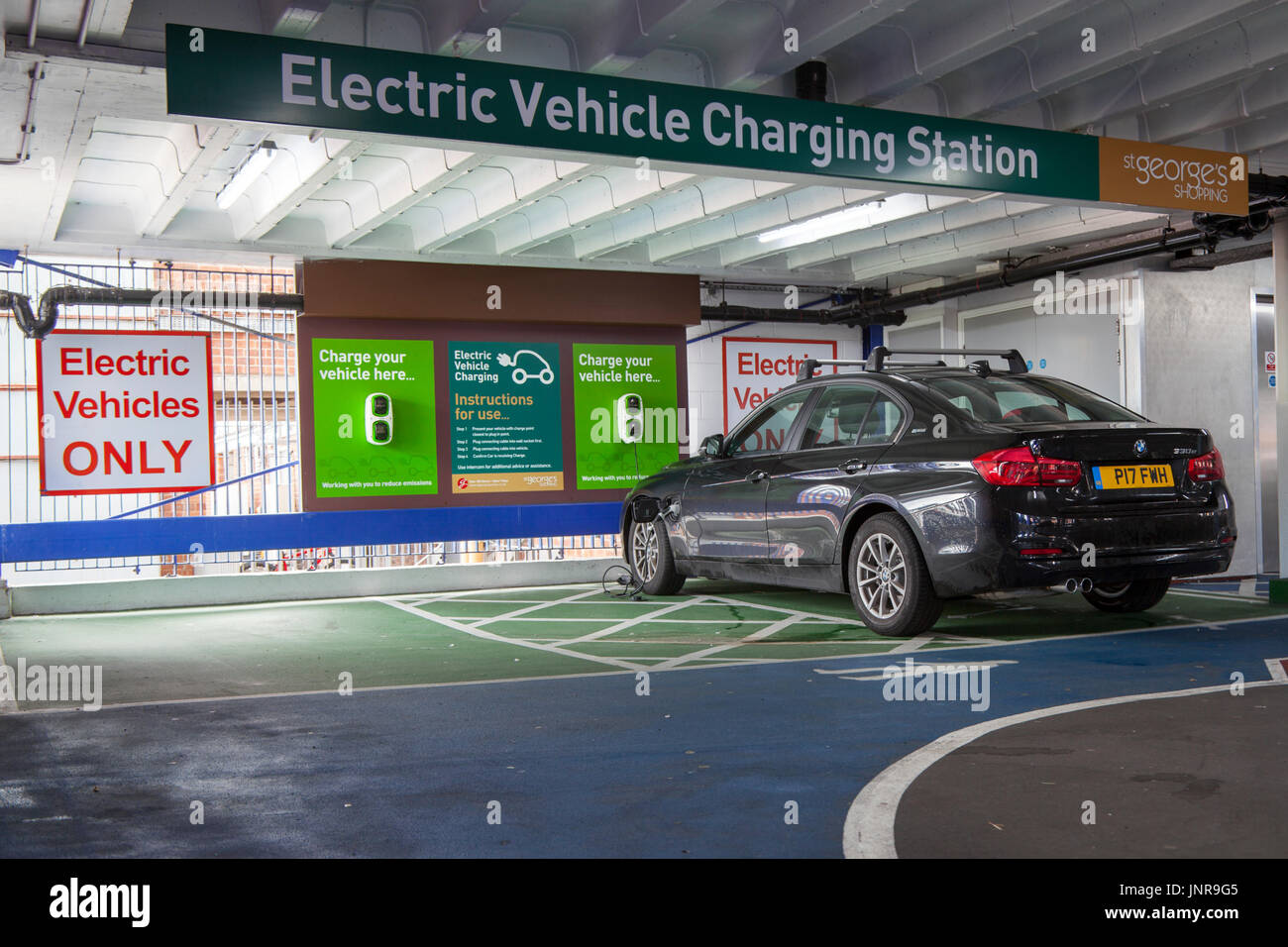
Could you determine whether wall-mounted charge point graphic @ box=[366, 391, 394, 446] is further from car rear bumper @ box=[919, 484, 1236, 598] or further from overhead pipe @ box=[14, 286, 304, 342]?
car rear bumper @ box=[919, 484, 1236, 598]

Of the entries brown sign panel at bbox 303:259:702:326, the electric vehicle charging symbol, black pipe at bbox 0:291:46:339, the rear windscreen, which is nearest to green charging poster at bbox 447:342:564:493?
the electric vehicle charging symbol

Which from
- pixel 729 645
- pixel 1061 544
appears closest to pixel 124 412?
pixel 729 645

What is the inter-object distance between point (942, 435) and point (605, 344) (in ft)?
21.5

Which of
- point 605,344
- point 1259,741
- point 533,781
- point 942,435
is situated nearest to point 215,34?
point 533,781

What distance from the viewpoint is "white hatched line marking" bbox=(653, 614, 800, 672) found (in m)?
6.71

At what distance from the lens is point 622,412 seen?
13.2m

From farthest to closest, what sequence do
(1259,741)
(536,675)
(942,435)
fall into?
(942,435), (536,675), (1259,741)

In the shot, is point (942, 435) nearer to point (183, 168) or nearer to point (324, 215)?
point (183, 168)

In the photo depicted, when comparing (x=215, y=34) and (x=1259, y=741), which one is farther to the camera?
(x=215, y=34)

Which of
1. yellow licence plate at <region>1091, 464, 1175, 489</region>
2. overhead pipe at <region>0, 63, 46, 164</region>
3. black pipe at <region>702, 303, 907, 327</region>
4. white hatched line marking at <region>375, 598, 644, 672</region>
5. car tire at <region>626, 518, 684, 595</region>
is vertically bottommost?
white hatched line marking at <region>375, 598, 644, 672</region>

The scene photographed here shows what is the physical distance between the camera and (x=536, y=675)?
6.45 metres

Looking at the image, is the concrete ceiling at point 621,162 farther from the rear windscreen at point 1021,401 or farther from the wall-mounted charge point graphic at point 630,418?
the rear windscreen at point 1021,401

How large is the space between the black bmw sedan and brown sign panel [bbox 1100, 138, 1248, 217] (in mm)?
1434

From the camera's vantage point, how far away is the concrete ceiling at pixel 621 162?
6496 mm
